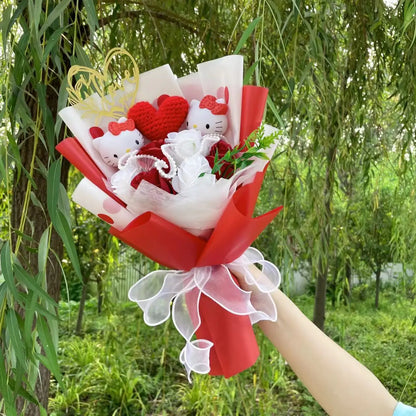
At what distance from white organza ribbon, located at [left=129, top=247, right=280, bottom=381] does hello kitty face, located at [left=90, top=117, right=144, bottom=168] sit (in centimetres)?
18

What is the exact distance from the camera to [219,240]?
0.71 m

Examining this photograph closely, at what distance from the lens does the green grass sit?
9.78 ft

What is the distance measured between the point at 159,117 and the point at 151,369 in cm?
309

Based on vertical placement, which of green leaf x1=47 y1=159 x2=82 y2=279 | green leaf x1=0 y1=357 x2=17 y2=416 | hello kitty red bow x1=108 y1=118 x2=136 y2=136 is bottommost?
green leaf x1=0 y1=357 x2=17 y2=416

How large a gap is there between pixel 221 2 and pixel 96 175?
1.16 m

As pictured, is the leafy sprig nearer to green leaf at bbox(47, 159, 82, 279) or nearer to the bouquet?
the bouquet

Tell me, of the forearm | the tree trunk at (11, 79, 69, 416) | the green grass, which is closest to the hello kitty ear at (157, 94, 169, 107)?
the forearm

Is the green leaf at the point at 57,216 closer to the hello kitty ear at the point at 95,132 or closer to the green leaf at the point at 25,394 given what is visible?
the hello kitty ear at the point at 95,132

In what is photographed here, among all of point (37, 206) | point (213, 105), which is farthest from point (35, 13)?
point (37, 206)

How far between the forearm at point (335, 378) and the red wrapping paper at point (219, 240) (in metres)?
0.07

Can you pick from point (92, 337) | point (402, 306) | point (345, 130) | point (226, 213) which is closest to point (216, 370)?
point (226, 213)

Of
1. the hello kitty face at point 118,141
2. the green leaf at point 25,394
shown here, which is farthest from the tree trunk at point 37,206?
the hello kitty face at point 118,141

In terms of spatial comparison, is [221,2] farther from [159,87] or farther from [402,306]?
[402,306]

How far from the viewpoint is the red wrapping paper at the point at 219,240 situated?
0.68m
